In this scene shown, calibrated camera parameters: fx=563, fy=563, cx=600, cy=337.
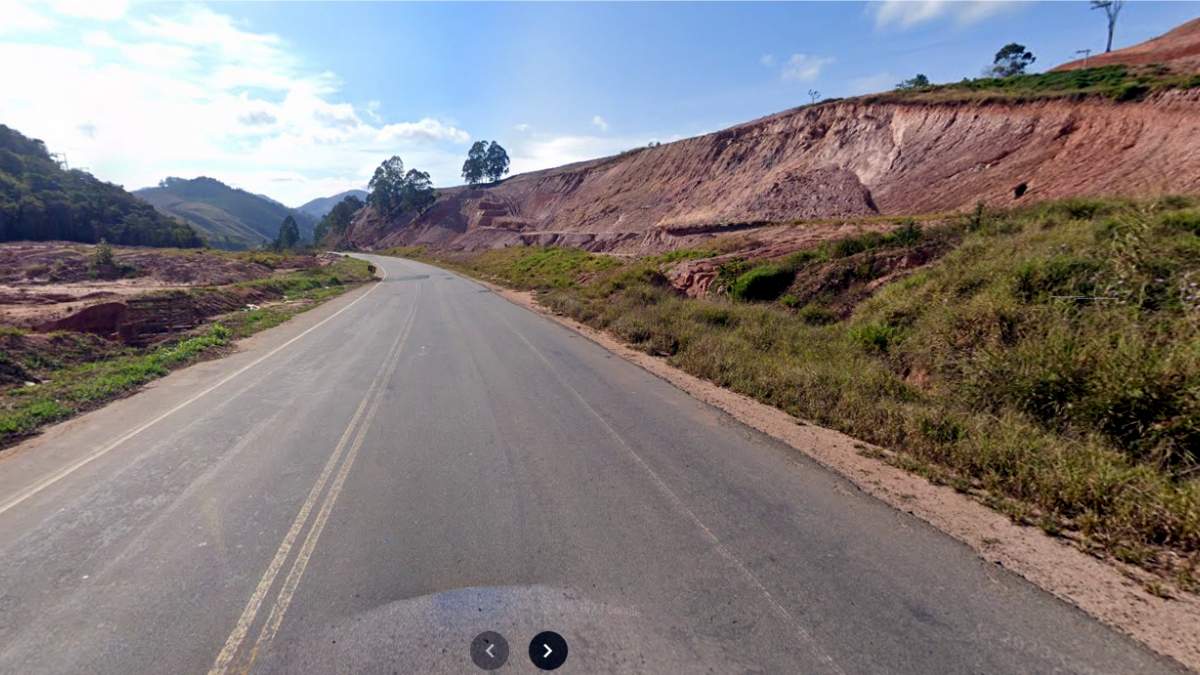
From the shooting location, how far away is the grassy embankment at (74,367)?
8469mm

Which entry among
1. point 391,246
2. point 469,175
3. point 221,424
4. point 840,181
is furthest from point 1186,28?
point 391,246

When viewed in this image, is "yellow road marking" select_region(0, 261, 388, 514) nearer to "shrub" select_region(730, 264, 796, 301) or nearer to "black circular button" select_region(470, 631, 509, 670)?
"black circular button" select_region(470, 631, 509, 670)

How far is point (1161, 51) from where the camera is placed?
37.9 meters

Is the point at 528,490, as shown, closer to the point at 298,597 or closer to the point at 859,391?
the point at 298,597

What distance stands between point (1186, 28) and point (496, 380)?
65560 millimetres

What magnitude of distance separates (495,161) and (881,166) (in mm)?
84997

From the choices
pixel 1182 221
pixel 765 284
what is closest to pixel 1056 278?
pixel 1182 221

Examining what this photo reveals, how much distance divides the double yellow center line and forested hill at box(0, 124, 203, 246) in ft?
244

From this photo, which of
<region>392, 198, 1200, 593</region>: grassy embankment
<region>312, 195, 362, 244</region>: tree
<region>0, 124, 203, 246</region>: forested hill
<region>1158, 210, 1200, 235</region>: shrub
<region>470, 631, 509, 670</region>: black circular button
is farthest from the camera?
<region>312, 195, 362, 244</region>: tree

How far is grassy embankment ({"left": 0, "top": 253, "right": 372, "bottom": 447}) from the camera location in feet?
27.8

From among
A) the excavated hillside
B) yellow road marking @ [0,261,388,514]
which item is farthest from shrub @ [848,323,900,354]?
the excavated hillside

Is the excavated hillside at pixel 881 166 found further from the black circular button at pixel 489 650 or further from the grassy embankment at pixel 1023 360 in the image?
the black circular button at pixel 489 650

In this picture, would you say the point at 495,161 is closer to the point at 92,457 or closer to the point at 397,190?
the point at 397,190

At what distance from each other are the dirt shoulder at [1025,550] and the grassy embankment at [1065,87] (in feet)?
83.2
